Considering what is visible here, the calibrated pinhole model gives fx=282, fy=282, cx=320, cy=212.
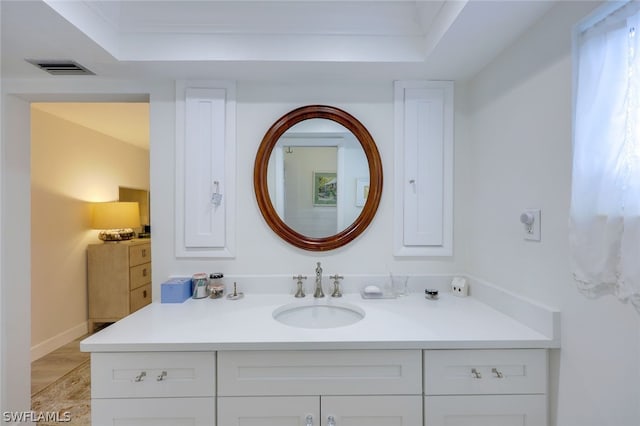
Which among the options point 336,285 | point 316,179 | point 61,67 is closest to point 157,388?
point 336,285

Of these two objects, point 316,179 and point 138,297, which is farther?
point 138,297

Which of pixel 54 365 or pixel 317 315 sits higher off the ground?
pixel 317 315

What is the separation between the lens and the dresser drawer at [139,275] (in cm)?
322

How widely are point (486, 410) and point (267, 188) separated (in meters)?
1.37

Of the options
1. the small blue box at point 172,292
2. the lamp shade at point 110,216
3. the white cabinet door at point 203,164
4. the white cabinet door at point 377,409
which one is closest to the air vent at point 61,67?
the white cabinet door at point 203,164

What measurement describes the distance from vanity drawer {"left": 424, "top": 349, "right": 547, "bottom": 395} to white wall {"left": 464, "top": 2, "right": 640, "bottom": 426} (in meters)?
0.08

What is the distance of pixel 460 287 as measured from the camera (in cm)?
155

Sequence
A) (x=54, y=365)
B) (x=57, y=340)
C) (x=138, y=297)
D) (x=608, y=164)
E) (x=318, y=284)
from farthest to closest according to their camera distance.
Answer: (x=138, y=297) → (x=57, y=340) → (x=54, y=365) → (x=318, y=284) → (x=608, y=164)

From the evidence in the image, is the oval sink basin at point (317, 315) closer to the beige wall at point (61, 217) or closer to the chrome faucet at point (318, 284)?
the chrome faucet at point (318, 284)

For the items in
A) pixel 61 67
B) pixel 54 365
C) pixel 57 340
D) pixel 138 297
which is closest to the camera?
pixel 61 67

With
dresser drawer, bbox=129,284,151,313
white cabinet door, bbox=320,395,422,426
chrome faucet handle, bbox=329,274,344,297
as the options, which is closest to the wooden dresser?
dresser drawer, bbox=129,284,151,313

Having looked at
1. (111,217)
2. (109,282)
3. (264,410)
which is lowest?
(109,282)

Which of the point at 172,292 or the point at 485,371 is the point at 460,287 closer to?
the point at 485,371

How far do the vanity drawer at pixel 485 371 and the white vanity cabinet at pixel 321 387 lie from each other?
68 mm
